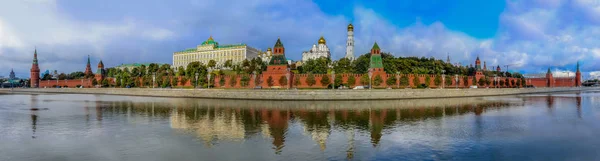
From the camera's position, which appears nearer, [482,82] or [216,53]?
[482,82]

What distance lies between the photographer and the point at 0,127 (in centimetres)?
1631

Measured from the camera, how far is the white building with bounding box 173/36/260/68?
317 ft

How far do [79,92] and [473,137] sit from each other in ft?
201

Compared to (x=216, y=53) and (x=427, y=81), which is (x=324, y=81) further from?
(x=216, y=53)

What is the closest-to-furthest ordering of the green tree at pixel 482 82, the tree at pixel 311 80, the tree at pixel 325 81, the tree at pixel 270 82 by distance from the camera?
the tree at pixel 325 81 < the tree at pixel 311 80 < the tree at pixel 270 82 < the green tree at pixel 482 82

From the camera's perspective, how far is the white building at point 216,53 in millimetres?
96750

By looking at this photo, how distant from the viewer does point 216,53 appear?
100 m

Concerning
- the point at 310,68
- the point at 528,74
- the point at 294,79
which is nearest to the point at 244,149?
the point at 294,79

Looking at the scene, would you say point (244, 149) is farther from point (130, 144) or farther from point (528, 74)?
point (528, 74)

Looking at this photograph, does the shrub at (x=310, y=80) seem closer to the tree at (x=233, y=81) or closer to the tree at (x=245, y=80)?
the tree at (x=245, y=80)

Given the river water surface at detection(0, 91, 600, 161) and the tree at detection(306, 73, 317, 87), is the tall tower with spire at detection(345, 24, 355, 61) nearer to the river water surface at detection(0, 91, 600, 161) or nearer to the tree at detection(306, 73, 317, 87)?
the tree at detection(306, 73, 317, 87)

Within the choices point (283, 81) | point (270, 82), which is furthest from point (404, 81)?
point (270, 82)

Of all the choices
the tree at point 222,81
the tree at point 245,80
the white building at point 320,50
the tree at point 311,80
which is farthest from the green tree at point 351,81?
the white building at point 320,50

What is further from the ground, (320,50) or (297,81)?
(320,50)
